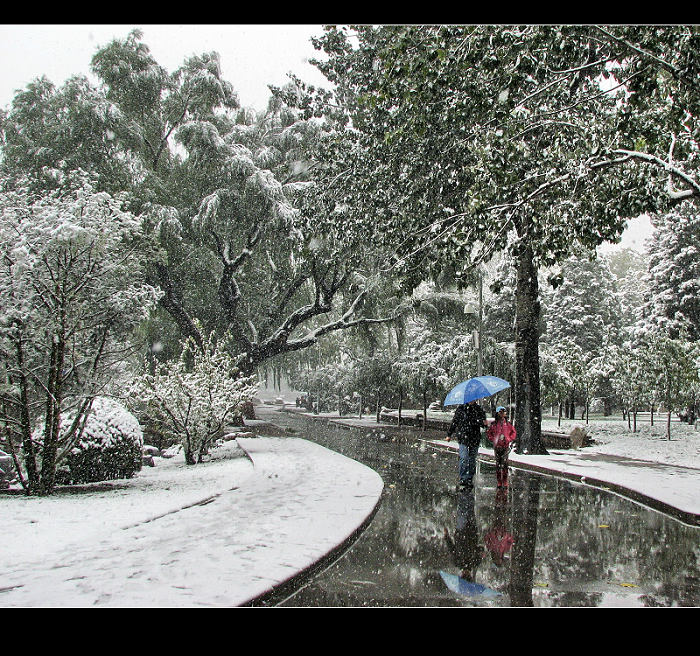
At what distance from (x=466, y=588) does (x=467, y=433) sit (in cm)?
549

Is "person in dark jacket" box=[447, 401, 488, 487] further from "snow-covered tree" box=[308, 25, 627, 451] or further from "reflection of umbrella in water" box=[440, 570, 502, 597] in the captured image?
"reflection of umbrella in water" box=[440, 570, 502, 597]

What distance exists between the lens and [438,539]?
23.2 ft

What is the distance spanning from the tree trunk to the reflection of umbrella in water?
12.8m

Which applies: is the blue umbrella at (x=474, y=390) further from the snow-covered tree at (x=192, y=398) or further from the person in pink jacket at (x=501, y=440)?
the snow-covered tree at (x=192, y=398)

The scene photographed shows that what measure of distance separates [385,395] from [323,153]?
23.7m

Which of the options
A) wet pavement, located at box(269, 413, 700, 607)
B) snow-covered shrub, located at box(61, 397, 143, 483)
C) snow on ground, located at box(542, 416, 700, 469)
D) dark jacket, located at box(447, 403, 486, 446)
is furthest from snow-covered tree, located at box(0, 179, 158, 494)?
snow on ground, located at box(542, 416, 700, 469)

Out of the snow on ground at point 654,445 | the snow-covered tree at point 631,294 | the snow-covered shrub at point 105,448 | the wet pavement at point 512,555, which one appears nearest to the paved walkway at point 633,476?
the wet pavement at point 512,555

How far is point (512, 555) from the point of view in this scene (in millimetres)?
6371

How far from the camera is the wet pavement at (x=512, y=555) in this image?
496 cm

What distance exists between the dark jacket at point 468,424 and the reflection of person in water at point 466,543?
4.44 feet

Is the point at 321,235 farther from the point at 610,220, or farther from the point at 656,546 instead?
the point at 656,546

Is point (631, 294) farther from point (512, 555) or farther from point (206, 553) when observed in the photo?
point (206, 553)

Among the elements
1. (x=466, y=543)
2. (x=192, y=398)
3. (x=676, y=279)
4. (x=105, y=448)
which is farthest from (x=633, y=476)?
(x=676, y=279)

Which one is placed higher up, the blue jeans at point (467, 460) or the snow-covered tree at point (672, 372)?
the snow-covered tree at point (672, 372)
